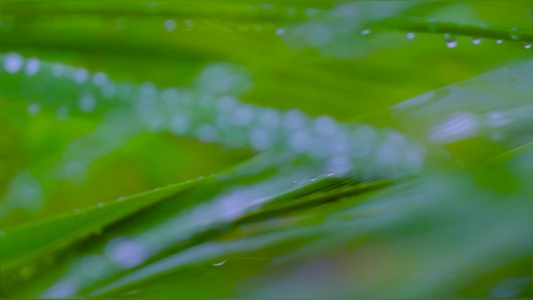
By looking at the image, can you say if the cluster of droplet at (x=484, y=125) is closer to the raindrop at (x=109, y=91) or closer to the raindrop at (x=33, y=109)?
the raindrop at (x=109, y=91)

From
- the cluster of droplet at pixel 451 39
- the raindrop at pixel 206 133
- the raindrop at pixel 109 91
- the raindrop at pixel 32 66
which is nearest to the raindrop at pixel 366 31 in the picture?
the cluster of droplet at pixel 451 39

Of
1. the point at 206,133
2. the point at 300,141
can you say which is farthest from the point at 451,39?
the point at 206,133

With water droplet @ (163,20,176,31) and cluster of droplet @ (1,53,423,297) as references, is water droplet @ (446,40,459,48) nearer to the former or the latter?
cluster of droplet @ (1,53,423,297)

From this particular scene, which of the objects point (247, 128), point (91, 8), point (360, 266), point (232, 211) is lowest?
point (360, 266)

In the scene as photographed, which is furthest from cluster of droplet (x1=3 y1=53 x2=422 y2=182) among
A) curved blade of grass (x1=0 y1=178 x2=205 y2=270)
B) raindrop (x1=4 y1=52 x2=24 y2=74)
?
curved blade of grass (x1=0 y1=178 x2=205 y2=270)

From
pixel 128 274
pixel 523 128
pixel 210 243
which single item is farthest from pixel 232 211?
pixel 523 128

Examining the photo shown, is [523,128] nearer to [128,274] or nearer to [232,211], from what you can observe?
[232,211]
